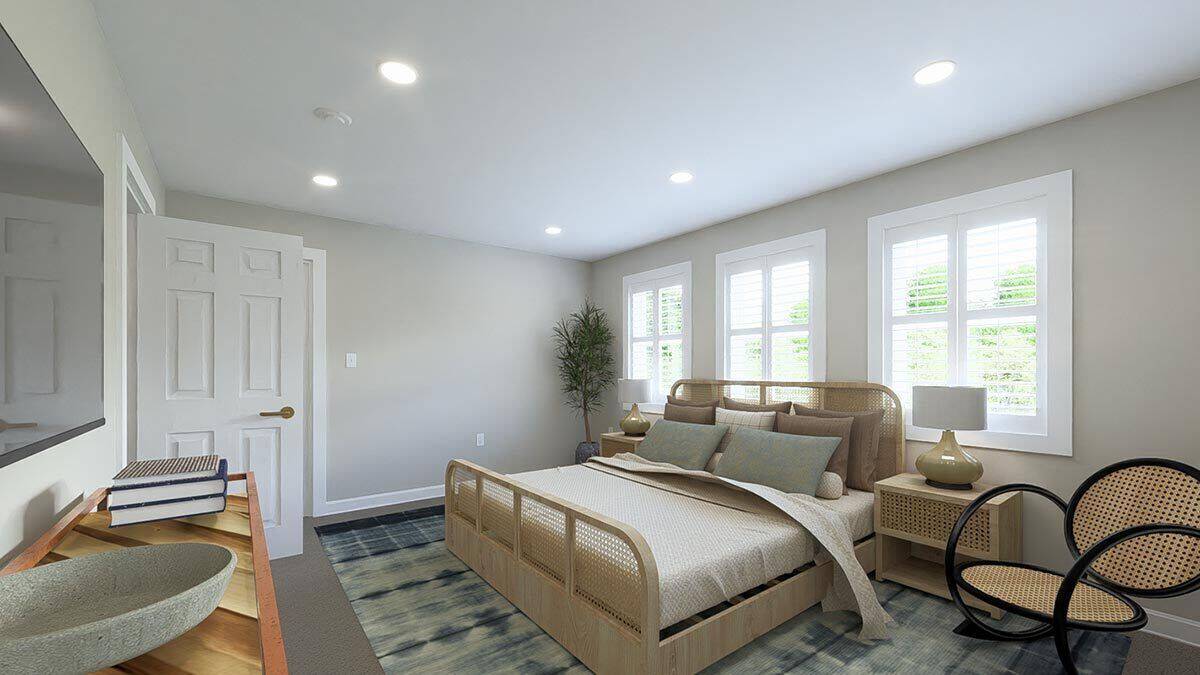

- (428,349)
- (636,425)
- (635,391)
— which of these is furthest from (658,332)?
(428,349)

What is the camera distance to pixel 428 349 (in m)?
5.04

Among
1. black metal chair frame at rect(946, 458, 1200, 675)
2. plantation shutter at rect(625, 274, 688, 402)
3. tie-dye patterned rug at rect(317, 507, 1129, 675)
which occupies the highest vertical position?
plantation shutter at rect(625, 274, 688, 402)

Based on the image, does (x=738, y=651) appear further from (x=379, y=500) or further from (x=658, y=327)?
(x=379, y=500)

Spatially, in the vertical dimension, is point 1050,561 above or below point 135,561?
below

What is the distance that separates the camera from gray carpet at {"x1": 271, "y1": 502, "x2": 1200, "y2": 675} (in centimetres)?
224

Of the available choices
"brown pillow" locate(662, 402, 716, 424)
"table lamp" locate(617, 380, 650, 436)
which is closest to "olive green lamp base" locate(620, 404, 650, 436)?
"table lamp" locate(617, 380, 650, 436)

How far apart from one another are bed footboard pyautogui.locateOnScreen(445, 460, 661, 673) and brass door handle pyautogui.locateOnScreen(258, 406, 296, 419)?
4.00ft

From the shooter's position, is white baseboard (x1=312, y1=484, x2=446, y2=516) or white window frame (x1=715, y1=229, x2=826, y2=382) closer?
white window frame (x1=715, y1=229, x2=826, y2=382)

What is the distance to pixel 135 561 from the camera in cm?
97

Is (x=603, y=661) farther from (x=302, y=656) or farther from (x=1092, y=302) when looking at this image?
(x=1092, y=302)

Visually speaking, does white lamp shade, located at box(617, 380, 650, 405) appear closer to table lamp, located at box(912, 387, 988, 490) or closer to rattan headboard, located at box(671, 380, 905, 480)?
rattan headboard, located at box(671, 380, 905, 480)

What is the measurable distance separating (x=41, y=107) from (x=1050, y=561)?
4101mm

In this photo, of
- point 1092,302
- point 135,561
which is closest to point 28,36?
point 135,561

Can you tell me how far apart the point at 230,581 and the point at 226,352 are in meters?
2.68
